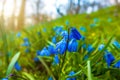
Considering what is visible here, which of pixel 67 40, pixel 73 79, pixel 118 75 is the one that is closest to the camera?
pixel 67 40

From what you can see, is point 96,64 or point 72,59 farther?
point 72,59

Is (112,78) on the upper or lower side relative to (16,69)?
lower

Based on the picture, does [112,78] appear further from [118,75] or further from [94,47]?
[94,47]

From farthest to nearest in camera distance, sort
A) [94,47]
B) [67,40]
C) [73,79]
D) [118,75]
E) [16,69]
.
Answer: [16,69], [94,47], [118,75], [73,79], [67,40]

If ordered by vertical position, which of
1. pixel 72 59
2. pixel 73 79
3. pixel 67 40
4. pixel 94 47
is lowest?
pixel 73 79

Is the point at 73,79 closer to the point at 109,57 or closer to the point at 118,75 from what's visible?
the point at 109,57

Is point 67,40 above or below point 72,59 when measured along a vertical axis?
below

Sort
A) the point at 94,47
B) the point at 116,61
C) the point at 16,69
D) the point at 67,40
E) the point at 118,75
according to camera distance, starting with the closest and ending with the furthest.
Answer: the point at 67,40 → the point at 116,61 → the point at 118,75 → the point at 94,47 → the point at 16,69

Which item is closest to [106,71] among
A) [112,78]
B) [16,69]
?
[112,78]

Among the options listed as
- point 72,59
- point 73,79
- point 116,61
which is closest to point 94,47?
point 72,59
